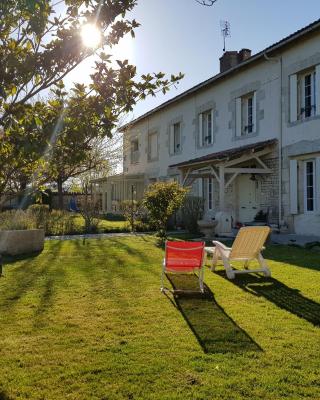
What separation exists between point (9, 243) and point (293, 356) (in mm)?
7760

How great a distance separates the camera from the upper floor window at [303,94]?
13391mm

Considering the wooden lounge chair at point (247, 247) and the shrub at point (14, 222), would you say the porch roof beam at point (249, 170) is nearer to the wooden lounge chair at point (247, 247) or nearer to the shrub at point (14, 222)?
the shrub at point (14, 222)

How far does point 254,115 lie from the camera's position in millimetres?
16219

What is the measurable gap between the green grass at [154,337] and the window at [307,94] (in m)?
7.20

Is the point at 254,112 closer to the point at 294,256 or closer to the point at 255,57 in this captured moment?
the point at 255,57

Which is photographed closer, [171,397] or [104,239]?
[171,397]

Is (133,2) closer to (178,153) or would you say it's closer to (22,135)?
(22,135)

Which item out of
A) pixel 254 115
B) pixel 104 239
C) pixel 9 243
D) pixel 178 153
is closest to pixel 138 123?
pixel 178 153

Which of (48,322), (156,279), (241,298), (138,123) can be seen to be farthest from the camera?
(138,123)

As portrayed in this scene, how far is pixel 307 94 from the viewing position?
13789 mm

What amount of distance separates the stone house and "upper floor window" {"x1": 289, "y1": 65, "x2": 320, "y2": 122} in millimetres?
30

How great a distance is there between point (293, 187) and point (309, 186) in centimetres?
48

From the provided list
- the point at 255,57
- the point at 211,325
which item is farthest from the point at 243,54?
the point at 211,325

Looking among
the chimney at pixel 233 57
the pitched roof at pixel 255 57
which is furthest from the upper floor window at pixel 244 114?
the chimney at pixel 233 57
